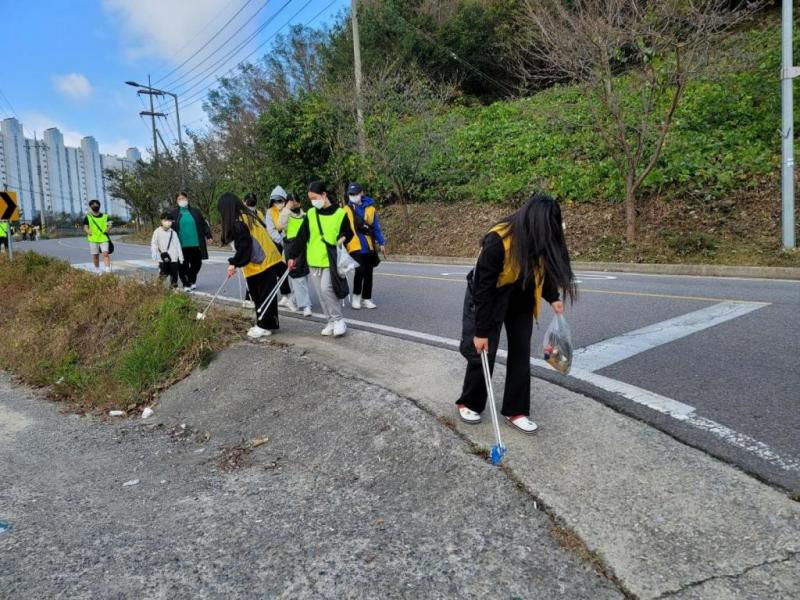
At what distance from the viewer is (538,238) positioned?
132 inches

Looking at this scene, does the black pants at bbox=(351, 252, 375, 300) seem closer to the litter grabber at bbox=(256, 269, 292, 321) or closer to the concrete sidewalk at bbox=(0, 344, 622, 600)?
the litter grabber at bbox=(256, 269, 292, 321)

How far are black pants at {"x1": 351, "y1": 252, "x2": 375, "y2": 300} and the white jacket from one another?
3.82 metres

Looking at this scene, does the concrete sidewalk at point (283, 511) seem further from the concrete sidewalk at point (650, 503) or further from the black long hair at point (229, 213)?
the black long hair at point (229, 213)

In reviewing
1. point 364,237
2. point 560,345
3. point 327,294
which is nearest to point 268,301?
point 327,294

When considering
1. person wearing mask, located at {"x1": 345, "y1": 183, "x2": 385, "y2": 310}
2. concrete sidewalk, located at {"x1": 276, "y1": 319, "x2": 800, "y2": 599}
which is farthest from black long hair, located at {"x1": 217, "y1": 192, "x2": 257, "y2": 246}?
concrete sidewalk, located at {"x1": 276, "y1": 319, "x2": 800, "y2": 599}

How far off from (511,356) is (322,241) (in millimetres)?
3296

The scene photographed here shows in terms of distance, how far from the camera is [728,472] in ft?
10.6

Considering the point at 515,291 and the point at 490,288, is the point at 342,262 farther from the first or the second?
the point at 490,288

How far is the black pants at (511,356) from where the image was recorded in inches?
149

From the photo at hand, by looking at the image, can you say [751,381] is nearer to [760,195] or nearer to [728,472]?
[728,472]

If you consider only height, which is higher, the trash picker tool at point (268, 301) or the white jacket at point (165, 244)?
the white jacket at point (165, 244)

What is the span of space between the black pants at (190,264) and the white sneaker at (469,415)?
825cm

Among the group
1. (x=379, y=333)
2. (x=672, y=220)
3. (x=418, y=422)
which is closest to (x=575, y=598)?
(x=418, y=422)

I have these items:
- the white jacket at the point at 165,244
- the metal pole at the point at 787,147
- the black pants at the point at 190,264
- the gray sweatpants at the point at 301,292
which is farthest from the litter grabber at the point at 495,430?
the metal pole at the point at 787,147
